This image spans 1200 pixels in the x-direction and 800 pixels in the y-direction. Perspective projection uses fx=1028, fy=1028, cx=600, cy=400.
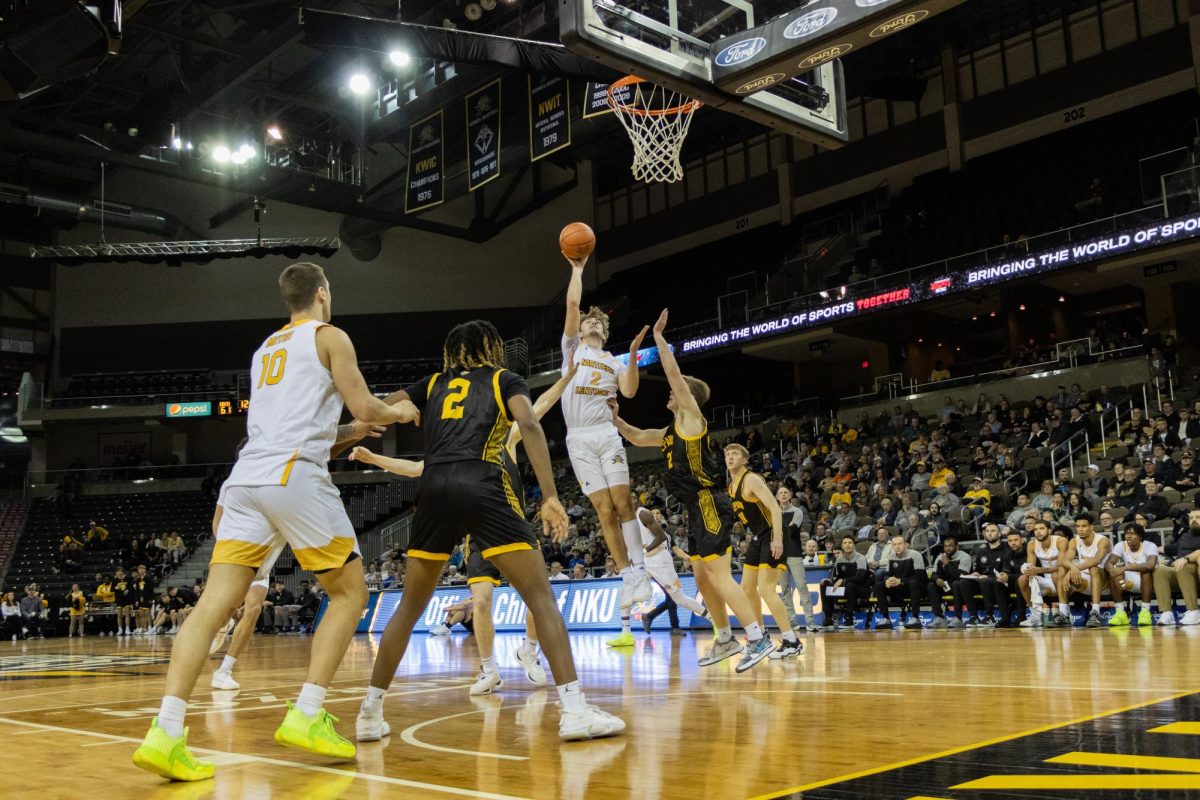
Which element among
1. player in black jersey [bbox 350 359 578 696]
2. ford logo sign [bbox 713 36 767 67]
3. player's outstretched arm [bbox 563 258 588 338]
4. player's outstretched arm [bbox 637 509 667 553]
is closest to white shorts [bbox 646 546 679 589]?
player's outstretched arm [bbox 637 509 667 553]


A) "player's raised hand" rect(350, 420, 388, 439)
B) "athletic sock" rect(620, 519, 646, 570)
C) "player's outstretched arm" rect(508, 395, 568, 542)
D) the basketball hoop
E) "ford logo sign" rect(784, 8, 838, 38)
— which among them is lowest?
"athletic sock" rect(620, 519, 646, 570)

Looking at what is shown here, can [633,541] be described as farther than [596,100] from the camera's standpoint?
No

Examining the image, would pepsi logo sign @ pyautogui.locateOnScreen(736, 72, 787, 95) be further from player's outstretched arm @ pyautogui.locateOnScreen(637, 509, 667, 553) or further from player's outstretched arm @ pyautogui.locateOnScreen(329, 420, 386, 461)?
player's outstretched arm @ pyautogui.locateOnScreen(329, 420, 386, 461)

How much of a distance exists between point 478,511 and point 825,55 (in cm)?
596

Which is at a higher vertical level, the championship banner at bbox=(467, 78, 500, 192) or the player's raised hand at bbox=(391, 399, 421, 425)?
the championship banner at bbox=(467, 78, 500, 192)

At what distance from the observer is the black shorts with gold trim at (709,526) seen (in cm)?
756

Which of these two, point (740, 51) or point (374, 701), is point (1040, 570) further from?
point (374, 701)

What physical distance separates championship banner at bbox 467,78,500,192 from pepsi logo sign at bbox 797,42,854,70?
13.4 m

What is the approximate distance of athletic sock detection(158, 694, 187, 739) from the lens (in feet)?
11.9

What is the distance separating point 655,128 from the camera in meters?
13.5

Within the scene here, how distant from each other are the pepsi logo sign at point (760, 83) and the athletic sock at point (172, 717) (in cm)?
725

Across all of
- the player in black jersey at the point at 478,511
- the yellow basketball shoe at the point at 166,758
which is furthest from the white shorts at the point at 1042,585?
the yellow basketball shoe at the point at 166,758

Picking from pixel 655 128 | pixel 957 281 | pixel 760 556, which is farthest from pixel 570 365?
pixel 957 281

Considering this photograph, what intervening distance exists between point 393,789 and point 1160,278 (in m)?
25.8
